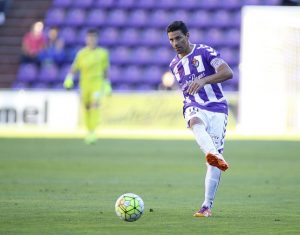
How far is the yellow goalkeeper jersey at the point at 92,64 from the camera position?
21438 mm

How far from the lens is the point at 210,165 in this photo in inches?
348

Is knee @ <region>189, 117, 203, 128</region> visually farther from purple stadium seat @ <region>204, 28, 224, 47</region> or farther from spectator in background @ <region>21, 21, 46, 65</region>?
purple stadium seat @ <region>204, 28, 224, 47</region>

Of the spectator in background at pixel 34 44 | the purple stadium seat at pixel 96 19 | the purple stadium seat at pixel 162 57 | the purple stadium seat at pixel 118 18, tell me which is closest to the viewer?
the spectator in background at pixel 34 44

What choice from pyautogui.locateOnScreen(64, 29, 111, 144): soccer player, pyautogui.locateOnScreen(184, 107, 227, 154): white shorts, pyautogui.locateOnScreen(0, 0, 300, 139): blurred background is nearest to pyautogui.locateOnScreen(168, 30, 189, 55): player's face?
pyautogui.locateOnScreen(184, 107, 227, 154): white shorts

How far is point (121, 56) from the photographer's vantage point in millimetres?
30516

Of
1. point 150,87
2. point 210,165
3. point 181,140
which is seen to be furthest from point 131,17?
point 210,165

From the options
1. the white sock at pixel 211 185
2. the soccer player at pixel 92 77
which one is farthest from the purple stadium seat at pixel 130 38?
the white sock at pixel 211 185

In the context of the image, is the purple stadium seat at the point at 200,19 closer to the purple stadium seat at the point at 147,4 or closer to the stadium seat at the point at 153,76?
the purple stadium seat at the point at 147,4

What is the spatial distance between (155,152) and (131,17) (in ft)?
44.4

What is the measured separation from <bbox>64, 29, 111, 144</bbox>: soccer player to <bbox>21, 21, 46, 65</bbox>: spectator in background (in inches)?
272

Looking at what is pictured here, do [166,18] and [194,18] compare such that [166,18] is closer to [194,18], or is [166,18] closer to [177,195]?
[194,18]

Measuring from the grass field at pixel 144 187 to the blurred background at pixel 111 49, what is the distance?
5062 mm

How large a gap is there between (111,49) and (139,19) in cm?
139

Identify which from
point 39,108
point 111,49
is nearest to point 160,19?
point 111,49
